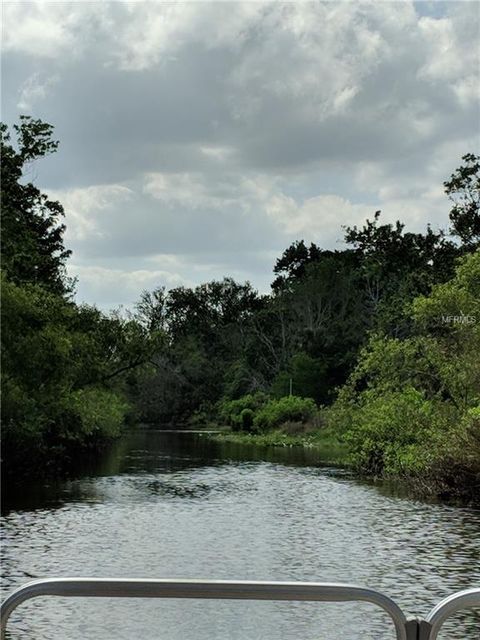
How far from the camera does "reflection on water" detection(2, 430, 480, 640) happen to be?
38.9 ft

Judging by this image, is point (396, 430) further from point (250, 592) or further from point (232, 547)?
point (250, 592)

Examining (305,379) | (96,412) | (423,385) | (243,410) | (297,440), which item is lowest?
(297,440)

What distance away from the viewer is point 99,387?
44656 mm

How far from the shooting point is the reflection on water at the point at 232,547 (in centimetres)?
1186

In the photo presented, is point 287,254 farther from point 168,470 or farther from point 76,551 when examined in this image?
point 76,551

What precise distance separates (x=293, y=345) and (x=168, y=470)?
49.8 m

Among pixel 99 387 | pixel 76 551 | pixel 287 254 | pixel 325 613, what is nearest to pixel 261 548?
pixel 76 551

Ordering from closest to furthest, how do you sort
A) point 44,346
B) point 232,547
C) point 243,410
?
1. point 232,547
2. point 44,346
3. point 243,410

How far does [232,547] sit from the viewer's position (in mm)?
18625

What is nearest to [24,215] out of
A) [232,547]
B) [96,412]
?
[96,412]

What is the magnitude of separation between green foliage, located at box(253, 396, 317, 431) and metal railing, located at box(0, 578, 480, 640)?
6127 cm

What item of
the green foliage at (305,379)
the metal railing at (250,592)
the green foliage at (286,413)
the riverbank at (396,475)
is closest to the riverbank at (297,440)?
the riverbank at (396,475)

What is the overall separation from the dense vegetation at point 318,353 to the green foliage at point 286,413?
0.11 meters

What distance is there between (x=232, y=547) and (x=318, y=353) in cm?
6188
